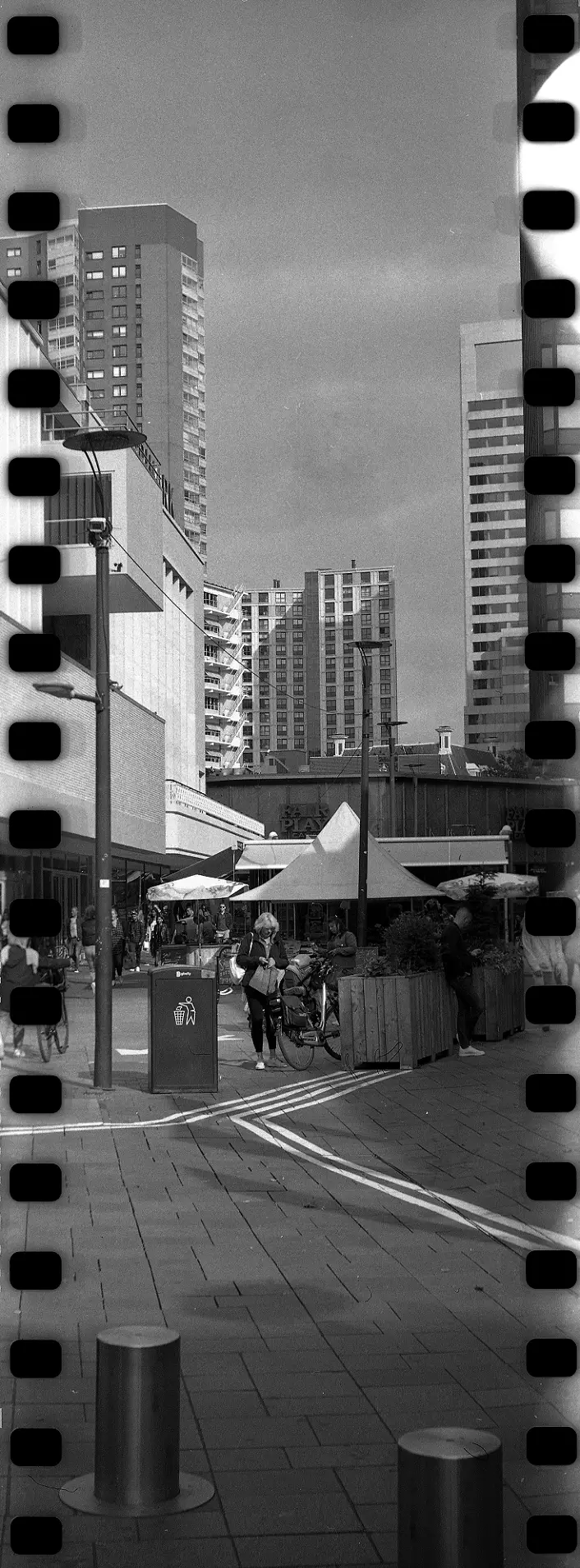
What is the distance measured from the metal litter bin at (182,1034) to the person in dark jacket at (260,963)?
1.85 metres

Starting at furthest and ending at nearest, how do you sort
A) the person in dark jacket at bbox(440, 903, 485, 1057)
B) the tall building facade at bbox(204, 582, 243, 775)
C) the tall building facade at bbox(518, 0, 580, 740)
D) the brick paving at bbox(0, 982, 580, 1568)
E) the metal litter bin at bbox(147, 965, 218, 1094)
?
1. the tall building facade at bbox(204, 582, 243, 775)
2. the metal litter bin at bbox(147, 965, 218, 1094)
3. the person in dark jacket at bbox(440, 903, 485, 1057)
4. the brick paving at bbox(0, 982, 580, 1568)
5. the tall building facade at bbox(518, 0, 580, 740)

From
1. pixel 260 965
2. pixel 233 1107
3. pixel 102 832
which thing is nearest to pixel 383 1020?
pixel 260 965

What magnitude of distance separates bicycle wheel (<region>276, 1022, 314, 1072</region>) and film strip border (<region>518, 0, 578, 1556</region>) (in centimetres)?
1501

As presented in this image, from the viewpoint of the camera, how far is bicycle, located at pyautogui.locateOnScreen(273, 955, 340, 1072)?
16.0 m

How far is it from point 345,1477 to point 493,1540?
1599mm

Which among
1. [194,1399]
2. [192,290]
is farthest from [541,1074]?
[194,1399]

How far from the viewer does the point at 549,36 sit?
1004 millimetres

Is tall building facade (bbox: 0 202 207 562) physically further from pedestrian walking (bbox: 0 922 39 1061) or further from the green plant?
the green plant

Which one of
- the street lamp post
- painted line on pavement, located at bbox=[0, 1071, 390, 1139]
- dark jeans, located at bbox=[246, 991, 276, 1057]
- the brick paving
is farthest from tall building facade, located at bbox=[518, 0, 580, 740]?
dark jeans, located at bbox=[246, 991, 276, 1057]

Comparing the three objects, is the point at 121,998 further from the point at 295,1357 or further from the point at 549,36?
the point at 549,36

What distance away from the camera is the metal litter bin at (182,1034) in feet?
45.7

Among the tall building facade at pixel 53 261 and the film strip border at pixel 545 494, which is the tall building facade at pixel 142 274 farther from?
the film strip border at pixel 545 494

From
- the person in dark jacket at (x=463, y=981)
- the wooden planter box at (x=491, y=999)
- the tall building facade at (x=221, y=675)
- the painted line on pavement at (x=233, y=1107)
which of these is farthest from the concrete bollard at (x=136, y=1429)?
the tall building facade at (x=221, y=675)

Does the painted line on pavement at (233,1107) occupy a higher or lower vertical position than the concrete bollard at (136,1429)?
lower
